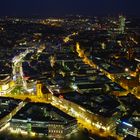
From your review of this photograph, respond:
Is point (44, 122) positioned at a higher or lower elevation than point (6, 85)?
lower

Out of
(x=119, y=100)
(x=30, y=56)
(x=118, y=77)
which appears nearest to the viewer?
(x=119, y=100)

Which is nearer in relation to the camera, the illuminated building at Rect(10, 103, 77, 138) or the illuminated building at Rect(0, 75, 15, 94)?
the illuminated building at Rect(10, 103, 77, 138)

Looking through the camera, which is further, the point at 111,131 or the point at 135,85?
the point at 135,85

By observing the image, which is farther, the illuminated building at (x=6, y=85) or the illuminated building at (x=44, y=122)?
the illuminated building at (x=6, y=85)

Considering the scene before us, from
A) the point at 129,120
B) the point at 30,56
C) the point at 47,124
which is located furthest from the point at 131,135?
the point at 30,56

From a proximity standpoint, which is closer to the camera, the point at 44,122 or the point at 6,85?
the point at 44,122

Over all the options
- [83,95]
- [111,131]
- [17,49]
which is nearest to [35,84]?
[83,95]

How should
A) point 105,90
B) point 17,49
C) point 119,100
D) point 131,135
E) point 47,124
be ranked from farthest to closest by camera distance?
point 17,49
point 105,90
point 119,100
point 47,124
point 131,135

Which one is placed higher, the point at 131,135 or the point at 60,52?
the point at 60,52

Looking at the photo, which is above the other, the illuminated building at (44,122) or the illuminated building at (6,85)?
the illuminated building at (6,85)

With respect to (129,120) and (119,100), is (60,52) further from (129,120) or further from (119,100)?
(129,120)

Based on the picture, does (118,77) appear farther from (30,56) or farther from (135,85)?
(30,56)
